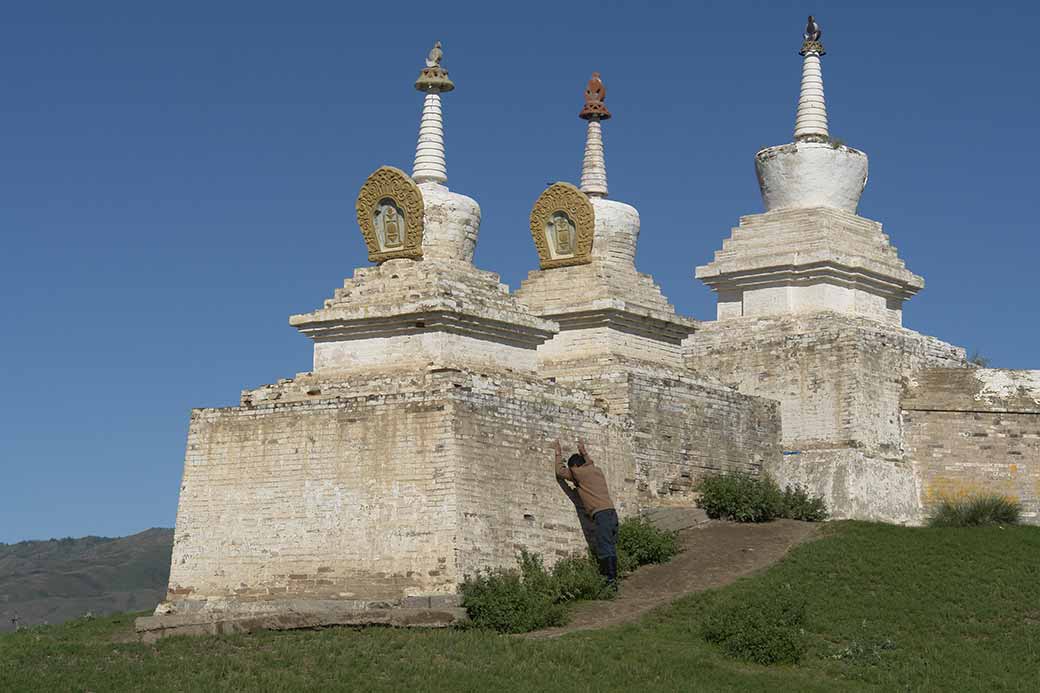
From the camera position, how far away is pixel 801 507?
32719 mm

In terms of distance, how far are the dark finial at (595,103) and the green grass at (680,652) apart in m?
10.8

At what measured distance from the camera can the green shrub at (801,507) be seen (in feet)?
107

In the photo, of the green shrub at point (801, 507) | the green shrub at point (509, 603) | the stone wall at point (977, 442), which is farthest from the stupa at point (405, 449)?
the stone wall at point (977, 442)

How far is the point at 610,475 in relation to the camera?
1214 inches

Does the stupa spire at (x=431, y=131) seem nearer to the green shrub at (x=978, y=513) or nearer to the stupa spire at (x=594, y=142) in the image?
the stupa spire at (x=594, y=142)

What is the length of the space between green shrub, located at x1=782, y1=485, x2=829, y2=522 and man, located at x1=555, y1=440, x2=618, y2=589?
4386 millimetres

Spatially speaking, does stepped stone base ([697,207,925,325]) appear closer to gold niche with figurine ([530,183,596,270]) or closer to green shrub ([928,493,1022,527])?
gold niche with figurine ([530,183,596,270])

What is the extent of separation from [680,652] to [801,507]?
830 cm

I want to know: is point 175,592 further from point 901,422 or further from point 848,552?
point 901,422

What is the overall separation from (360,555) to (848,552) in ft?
25.8

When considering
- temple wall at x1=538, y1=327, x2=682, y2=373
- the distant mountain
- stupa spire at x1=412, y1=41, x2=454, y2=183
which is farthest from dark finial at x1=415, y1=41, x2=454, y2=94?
the distant mountain

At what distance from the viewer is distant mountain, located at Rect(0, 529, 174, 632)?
64.8 metres

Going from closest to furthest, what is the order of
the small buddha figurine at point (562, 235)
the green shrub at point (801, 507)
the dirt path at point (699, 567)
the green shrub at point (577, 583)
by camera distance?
the dirt path at point (699, 567) → the green shrub at point (577, 583) → the green shrub at point (801, 507) → the small buddha figurine at point (562, 235)

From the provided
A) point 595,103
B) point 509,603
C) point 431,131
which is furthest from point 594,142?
point 509,603
